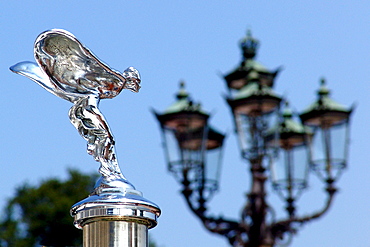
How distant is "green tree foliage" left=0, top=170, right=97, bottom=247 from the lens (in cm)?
3878

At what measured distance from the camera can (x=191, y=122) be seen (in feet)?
43.0

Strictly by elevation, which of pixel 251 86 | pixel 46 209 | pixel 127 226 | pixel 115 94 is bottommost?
pixel 127 226

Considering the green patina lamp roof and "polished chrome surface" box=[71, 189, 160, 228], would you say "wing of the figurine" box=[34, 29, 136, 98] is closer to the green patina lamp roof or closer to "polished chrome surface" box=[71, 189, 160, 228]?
"polished chrome surface" box=[71, 189, 160, 228]

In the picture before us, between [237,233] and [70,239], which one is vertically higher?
[70,239]

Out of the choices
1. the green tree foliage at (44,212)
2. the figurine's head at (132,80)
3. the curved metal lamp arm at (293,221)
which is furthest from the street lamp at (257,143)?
the green tree foliage at (44,212)

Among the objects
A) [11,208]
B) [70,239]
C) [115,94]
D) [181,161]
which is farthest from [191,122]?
[11,208]

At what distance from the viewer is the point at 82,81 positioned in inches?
92.6

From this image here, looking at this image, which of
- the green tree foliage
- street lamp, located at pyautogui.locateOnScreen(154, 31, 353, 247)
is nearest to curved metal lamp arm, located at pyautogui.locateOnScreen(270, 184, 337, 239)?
street lamp, located at pyautogui.locateOnScreen(154, 31, 353, 247)

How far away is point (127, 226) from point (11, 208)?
1564 inches

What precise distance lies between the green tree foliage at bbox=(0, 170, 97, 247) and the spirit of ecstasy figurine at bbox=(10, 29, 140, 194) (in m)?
36.1

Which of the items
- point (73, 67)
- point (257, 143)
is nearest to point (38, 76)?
point (73, 67)

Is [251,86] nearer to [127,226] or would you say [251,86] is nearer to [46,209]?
[127,226]

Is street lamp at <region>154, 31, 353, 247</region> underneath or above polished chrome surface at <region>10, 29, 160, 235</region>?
above

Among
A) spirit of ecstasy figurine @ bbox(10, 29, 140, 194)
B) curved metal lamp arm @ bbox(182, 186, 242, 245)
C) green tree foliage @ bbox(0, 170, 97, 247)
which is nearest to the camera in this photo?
spirit of ecstasy figurine @ bbox(10, 29, 140, 194)
